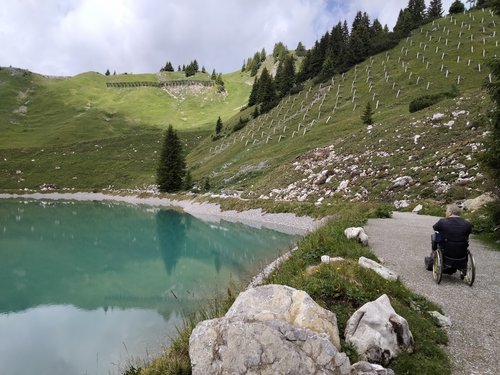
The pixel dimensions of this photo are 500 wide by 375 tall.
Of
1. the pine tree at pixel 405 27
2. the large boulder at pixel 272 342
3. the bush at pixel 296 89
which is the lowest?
the large boulder at pixel 272 342

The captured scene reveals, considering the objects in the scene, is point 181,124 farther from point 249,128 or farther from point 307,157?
point 307,157

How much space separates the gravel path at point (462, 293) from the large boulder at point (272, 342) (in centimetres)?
254

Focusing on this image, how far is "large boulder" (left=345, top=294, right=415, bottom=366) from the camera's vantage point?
7.18 m

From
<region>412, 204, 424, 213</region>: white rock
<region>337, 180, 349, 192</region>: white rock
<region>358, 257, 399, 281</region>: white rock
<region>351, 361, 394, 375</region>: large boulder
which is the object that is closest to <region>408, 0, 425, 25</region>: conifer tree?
<region>337, 180, 349, 192</region>: white rock

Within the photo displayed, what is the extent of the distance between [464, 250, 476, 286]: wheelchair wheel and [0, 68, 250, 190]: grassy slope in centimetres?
8855

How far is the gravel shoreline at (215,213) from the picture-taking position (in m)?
34.4

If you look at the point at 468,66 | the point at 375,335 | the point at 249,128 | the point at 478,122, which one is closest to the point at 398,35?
the point at 468,66

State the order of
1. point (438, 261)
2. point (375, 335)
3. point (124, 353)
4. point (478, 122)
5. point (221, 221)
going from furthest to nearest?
point (221, 221) < point (478, 122) < point (124, 353) < point (438, 261) < point (375, 335)

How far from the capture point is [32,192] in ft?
309

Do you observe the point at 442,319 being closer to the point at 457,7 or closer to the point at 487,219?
the point at 487,219

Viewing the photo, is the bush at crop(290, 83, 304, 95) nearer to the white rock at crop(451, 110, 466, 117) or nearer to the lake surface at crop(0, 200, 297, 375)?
the lake surface at crop(0, 200, 297, 375)

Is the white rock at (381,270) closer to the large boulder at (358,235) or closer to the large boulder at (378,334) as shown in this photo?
the large boulder at (378,334)

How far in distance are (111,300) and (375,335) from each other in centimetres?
1712

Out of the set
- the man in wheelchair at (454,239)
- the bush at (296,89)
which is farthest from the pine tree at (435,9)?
the man in wheelchair at (454,239)
